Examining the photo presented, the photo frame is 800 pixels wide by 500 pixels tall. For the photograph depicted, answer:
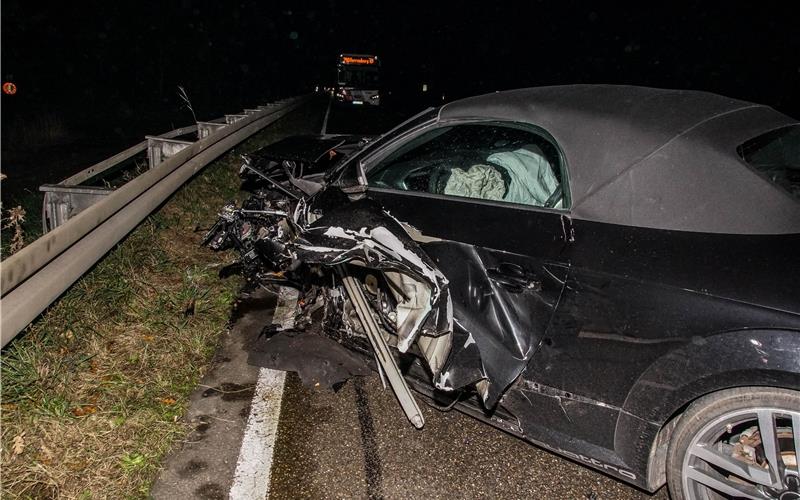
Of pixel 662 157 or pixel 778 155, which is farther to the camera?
pixel 778 155

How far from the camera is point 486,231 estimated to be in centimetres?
269

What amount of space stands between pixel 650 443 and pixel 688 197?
1.03 meters

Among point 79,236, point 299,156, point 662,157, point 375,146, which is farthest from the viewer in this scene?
point 299,156

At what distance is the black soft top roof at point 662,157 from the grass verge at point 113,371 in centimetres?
240

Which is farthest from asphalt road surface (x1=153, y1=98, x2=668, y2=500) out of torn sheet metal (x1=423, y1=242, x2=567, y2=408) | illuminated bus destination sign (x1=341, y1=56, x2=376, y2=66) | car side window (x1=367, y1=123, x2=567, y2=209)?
illuminated bus destination sign (x1=341, y1=56, x2=376, y2=66)

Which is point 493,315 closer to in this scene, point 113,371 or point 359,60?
point 113,371

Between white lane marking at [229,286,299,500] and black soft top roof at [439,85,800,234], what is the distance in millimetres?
1916

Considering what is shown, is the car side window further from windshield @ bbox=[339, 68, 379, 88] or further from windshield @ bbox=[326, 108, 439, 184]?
windshield @ bbox=[339, 68, 379, 88]

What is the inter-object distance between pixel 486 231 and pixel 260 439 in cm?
160

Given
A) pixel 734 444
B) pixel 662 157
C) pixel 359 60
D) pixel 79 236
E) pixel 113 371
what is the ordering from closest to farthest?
1. pixel 734 444
2. pixel 662 157
3. pixel 79 236
4. pixel 113 371
5. pixel 359 60

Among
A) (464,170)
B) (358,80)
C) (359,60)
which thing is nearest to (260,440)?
(464,170)

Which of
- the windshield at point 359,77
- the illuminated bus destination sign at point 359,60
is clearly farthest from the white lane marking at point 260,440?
the illuminated bus destination sign at point 359,60

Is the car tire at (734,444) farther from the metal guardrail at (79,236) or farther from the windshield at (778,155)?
the metal guardrail at (79,236)

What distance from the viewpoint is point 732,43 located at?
95.4 ft
